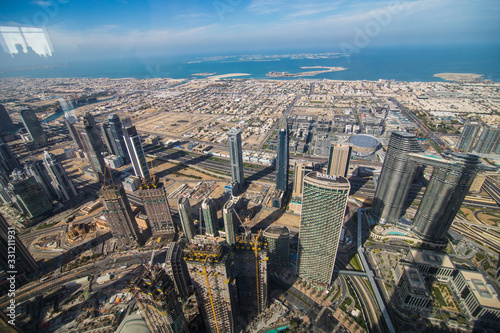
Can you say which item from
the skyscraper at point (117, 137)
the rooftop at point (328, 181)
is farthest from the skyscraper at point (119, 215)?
the skyscraper at point (117, 137)

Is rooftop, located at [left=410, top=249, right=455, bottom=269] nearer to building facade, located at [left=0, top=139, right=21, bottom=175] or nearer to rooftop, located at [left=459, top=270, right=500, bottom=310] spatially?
rooftop, located at [left=459, top=270, right=500, bottom=310]

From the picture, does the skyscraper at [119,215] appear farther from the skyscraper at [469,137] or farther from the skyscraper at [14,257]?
the skyscraper at [469,137]

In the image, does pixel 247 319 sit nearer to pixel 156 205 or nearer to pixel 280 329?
pixel 280 329

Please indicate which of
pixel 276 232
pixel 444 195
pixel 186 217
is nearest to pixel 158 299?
pixel 186 217

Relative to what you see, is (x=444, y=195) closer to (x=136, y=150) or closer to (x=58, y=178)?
(x=136, y=150)

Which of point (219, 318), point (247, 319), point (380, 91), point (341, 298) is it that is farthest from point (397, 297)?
point (380, 91)
